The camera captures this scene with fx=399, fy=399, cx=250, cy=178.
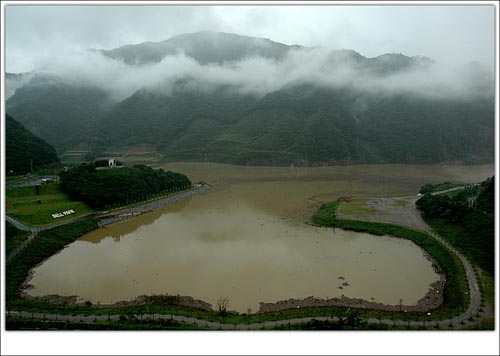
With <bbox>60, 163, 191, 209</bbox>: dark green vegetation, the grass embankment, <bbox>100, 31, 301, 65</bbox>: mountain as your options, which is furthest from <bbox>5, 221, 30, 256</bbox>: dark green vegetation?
<bbox>100, 31, 301, 65</bbox>: mountain

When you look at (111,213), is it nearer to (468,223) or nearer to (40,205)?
(40,205)

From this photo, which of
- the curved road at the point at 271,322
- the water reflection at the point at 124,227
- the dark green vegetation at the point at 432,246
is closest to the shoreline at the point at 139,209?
the water reflection at the point at 124,227

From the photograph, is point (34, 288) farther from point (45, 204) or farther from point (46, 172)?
point (46, 172)

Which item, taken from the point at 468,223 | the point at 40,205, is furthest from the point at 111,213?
the point at 468,223

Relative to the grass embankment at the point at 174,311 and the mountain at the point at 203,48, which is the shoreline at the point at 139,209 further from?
the mountain at the point at 203,48

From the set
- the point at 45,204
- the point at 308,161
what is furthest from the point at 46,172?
the point at 308,161

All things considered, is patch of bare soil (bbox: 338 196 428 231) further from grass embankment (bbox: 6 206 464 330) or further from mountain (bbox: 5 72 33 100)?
mountain (bbox: 5 72 33 100)
